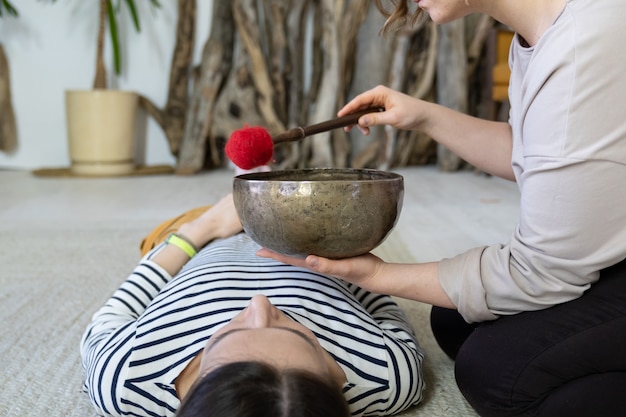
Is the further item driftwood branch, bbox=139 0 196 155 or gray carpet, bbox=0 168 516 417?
driftwood branch, bbox=139 0 196 155

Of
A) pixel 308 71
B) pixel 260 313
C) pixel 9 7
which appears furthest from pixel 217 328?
pixel 9 7

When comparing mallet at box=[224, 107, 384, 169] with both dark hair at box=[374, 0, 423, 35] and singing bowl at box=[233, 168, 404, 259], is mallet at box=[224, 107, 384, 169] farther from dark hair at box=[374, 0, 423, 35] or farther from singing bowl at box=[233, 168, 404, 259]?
dark hair at box=[374, 0, 423, 35]

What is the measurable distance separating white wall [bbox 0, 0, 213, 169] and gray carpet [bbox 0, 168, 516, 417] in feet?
0.86

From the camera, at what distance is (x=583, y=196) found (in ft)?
2.33

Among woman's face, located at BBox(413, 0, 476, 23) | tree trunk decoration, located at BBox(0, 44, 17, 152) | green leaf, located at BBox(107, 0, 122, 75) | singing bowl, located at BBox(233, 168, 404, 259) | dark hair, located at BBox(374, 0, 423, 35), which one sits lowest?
tree trunk decoration, located at BBox(0, 44, 17, 152)

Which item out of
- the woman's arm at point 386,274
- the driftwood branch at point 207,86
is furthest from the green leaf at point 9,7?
the woman's arm at point 386,274

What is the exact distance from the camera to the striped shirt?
795 mm

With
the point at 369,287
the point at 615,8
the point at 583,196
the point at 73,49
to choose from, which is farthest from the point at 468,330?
the point at 73,49

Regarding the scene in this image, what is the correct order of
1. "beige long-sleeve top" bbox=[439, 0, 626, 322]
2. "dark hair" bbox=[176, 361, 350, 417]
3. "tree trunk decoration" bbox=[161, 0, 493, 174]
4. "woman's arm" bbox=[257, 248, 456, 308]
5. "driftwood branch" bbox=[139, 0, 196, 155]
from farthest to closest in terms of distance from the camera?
"driftwood branch" bbox=[139, 0, 196, 155]
"tree trunk decoration" bbox=[161, 0, 493, 174]
"woman's arm" bbox=[257, 248, 456, 308]
"beige long-sleeve top" bbox=[439, 0, 626, 322]
"dark hair" bbox=[176, 361, 350, 417]

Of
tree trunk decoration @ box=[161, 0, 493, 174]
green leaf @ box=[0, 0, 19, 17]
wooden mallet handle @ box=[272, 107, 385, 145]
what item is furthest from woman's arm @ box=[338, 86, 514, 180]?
green leaf @ box=[0, 0, 19, 17]

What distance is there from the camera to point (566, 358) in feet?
2.54

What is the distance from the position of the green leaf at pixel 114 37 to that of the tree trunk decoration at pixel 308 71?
282 millimetres

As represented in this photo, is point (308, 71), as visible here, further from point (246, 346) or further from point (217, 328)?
point (246, 346)

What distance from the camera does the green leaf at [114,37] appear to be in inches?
127
